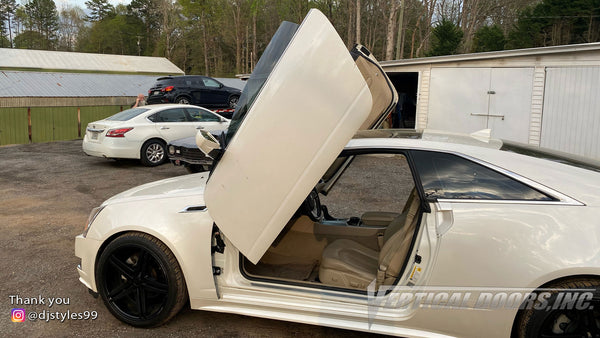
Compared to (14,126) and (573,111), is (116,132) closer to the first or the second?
(14,126)

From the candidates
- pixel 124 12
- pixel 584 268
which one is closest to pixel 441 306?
pixel 584 268

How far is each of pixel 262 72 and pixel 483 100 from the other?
11.3 metres

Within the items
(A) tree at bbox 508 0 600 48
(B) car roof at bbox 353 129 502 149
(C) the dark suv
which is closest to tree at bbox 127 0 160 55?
(A) tree at bbox 508 0 600 48

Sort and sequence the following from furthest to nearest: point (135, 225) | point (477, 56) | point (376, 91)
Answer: point (477, 56) → point (376, 91) → point (135, 225)

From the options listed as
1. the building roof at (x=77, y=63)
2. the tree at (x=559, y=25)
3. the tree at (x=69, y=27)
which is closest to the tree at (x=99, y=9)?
the tree at (x=69, y=27)

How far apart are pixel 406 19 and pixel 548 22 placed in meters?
12.2

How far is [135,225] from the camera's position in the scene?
125 inches

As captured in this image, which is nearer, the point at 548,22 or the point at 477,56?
the point at 477,56

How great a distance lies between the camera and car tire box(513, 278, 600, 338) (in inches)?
93.8

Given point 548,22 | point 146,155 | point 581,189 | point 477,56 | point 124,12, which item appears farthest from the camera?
point 124,12

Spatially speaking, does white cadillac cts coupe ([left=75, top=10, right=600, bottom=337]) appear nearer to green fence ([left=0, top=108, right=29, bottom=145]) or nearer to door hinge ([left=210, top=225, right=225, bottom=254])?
door hinge ([left=210, top=225, right=225, bottom=254])

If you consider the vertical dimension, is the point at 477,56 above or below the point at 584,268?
above

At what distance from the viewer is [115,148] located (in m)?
10.2

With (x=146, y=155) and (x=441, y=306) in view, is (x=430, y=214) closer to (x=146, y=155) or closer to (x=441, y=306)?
(x=441, y=306)
